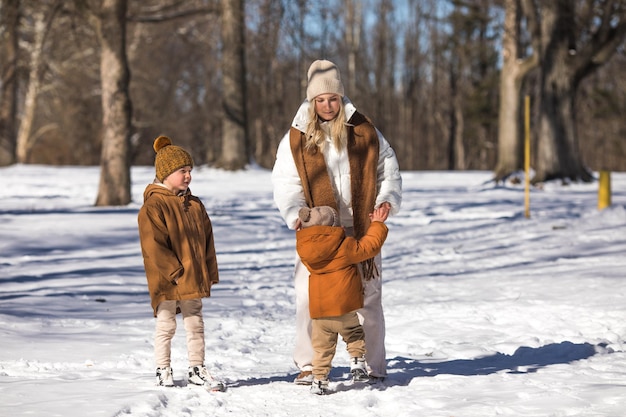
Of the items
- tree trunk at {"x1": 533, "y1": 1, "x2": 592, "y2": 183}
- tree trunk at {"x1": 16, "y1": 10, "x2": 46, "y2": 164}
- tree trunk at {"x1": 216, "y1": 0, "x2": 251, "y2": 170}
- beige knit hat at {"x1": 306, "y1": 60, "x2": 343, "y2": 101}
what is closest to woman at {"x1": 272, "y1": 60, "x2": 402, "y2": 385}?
beige knit hat at {"x1": 306, "y1": 60, "x2": 343, "y2": 101}

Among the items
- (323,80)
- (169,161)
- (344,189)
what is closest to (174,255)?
(169,161)

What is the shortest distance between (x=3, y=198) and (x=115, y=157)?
12.5ft

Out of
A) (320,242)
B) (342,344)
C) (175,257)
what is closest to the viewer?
(320,242)

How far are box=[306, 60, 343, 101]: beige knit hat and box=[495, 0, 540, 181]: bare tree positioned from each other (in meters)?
19.0

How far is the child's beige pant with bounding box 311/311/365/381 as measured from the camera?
5.20 m

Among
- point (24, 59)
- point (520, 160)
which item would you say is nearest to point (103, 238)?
point (520, 160)

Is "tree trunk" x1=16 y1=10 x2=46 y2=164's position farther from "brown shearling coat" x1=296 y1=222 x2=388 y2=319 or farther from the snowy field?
"brown shearling coat" x1=296 y1=222 x2=388 y2=319

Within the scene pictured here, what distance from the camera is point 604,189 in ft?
52.8

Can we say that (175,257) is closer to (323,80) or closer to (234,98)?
(323,80)

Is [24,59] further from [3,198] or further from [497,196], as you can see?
[497,196]

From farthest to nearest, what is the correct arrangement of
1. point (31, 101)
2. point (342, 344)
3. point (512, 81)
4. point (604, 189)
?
point (31, 101)
point (512, 81)
point (604, 189)
point (342, 344)

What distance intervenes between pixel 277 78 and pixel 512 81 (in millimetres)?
28740

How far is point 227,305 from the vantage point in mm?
8852

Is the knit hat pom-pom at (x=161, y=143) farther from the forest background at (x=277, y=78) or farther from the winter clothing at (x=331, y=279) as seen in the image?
the forest background at (x=277, y=78)
